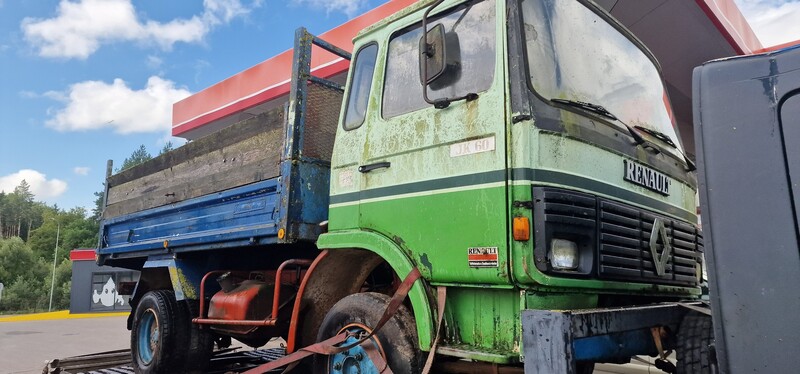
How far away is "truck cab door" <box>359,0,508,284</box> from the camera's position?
107 inches

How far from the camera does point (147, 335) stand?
5.65 metres

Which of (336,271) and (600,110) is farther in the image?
(336,271)

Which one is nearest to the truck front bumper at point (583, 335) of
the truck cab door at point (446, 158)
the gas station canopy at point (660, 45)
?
the truck cab door at point (446, 158)

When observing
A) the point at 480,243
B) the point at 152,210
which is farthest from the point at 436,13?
the point at 152,210

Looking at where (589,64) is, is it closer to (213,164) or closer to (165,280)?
(213,164)

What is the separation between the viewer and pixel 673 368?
3016 millimetres

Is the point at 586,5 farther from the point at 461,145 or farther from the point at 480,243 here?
the point at 480,243

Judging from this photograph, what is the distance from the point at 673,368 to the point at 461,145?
5.67ft

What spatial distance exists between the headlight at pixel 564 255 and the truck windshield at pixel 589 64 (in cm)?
77

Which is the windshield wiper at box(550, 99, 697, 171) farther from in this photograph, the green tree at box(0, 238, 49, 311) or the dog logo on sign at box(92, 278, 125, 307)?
the green tree at box(0, 238, 49, 311)

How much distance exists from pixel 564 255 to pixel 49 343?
12.1 metres

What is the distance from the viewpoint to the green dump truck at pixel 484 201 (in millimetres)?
2590

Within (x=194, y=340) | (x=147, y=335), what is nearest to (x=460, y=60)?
(x=194, y=340)

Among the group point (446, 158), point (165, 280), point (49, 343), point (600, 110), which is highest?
point (600, 110)
